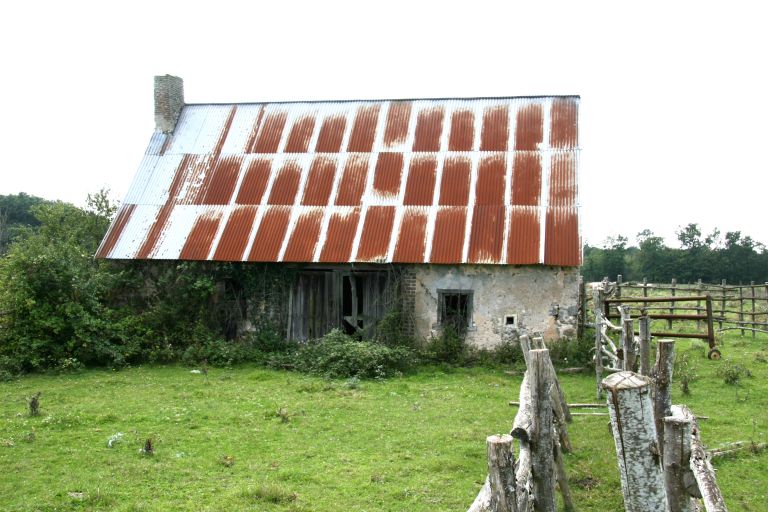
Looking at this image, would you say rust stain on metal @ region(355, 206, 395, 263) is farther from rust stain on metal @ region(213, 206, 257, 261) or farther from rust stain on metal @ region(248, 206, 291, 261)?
rust stain on metal @ region(213, 206, 257, 261)

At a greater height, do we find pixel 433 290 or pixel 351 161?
pixel 351 161

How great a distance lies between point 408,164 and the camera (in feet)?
61.4

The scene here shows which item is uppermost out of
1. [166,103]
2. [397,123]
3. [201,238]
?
[166,103]

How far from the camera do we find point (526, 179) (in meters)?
17.5

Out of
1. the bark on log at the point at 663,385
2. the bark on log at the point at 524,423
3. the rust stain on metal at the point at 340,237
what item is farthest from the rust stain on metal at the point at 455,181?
the bark on log at the point at 663,385

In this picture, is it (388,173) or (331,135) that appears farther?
(331,135)

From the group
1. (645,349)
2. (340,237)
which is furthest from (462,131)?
(645,349)

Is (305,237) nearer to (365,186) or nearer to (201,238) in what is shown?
(365,186)

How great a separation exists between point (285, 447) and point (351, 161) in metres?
11.2

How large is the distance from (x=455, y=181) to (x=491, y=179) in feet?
3.20

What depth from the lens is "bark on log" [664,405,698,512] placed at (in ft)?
13.8

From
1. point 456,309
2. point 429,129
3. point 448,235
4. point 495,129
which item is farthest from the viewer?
point 429,129

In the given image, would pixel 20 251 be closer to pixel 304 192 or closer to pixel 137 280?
pixel 137 280

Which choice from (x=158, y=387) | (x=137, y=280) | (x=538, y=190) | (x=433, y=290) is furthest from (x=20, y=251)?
(x=538, y=190)
